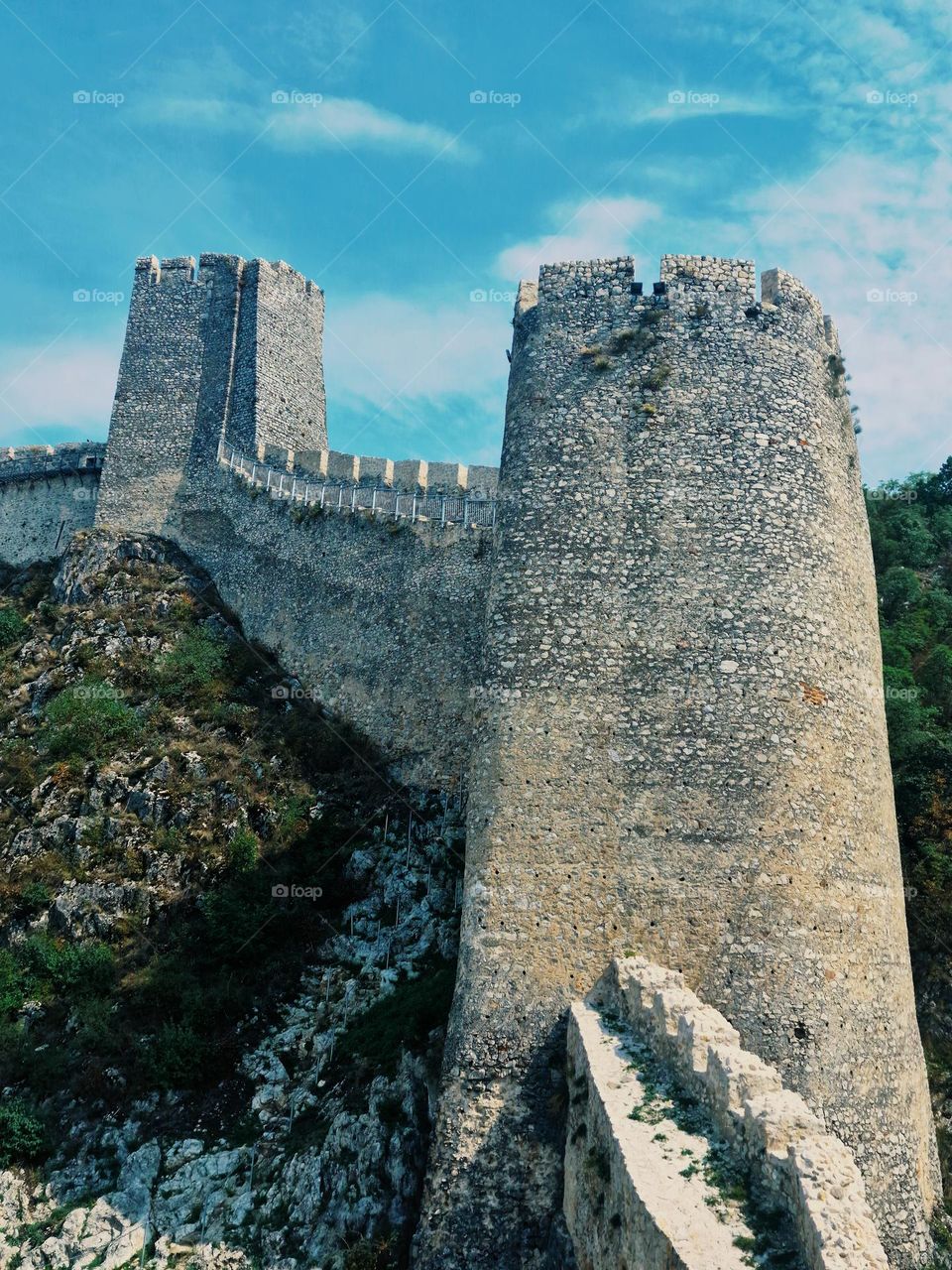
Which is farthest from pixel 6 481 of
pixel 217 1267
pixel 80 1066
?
pixel 217 1267

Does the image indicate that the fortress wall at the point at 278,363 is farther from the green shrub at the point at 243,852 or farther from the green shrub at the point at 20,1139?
the green shrub at the point at 20,1139

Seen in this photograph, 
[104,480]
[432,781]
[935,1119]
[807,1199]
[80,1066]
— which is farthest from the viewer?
[104,480]

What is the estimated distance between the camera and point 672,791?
1234cm

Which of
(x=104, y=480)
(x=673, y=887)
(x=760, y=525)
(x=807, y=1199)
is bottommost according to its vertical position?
(x=807, y=1199)

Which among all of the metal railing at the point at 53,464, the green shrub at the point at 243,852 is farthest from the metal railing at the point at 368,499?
the green shrub at the point at 243,852

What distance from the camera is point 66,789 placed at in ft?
74.2

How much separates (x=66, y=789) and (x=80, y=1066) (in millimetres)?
6951

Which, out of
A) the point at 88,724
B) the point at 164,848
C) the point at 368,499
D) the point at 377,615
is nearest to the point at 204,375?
the point at 368,499

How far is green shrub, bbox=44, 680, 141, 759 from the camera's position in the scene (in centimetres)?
2367

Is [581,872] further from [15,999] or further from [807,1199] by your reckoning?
[15,999]

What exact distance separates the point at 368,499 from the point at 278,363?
890 cm

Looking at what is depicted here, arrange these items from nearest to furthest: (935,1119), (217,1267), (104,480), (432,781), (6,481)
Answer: (217,1267) → (935,1119) → (432,781) → (104,480) → (6,481)

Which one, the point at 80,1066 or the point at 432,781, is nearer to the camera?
the point at 80,1066

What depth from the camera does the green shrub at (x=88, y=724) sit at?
77.7 feet
